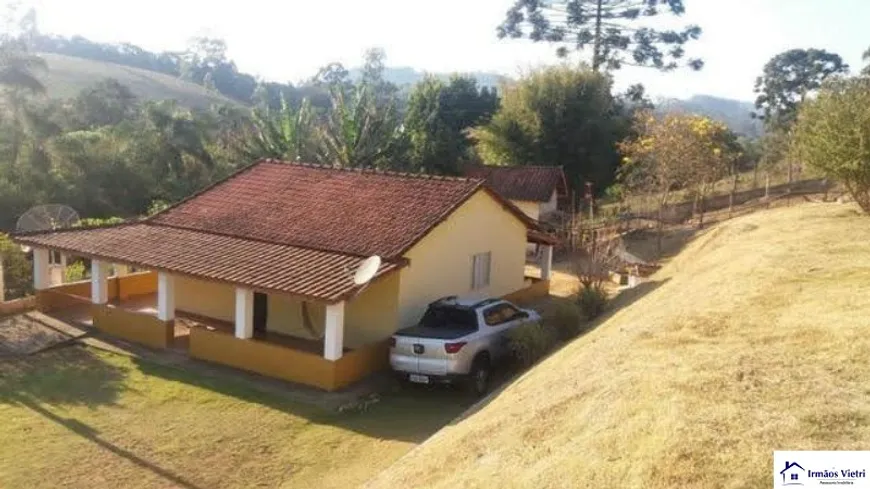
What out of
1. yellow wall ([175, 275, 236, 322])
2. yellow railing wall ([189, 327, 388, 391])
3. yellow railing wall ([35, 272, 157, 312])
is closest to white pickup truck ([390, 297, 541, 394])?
yellow railing wall ([189, 327, 388, 391])

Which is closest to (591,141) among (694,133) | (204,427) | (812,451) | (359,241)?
(694,133)

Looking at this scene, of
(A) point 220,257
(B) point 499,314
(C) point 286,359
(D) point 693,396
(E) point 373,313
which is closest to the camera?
(D) point 693,396

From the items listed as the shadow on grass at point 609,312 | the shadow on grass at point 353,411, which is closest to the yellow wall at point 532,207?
the shadow on grass at point 609,312

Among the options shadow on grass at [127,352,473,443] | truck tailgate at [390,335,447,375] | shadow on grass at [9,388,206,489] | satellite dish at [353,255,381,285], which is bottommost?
shadow on grass at [9,388,206,489]

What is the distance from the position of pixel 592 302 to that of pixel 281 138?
1753 centimetres

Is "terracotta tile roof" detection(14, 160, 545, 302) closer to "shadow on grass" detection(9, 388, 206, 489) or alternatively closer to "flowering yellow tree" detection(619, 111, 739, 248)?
"shadow on grass" detection(9, 388, 206, 489)

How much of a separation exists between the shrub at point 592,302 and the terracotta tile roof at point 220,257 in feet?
16.4

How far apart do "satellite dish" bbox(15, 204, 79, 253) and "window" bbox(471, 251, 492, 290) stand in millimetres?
12118

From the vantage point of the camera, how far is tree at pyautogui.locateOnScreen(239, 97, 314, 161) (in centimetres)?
3072

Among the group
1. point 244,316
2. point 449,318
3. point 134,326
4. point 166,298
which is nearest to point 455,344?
point 449,318

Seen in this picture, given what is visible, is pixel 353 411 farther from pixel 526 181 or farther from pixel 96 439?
pixel 526 181

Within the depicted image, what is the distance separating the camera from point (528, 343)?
1423 cm

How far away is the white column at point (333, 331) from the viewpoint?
1369 centimetres

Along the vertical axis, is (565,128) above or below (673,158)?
above
